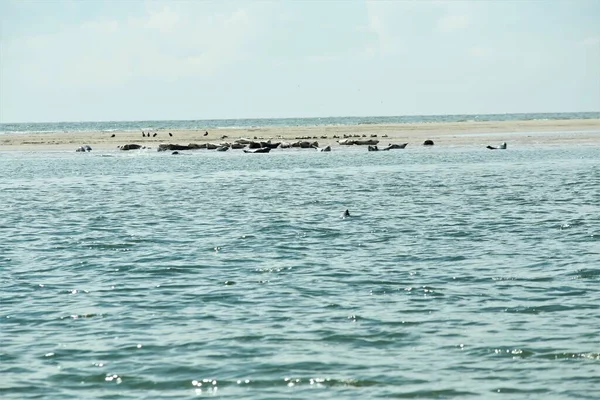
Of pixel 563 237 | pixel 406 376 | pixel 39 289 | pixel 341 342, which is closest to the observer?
pixel 406 376

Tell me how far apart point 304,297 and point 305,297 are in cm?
2

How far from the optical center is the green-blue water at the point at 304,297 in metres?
11.0

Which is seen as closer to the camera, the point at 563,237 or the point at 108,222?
the point at 563,237

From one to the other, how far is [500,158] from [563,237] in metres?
35.6

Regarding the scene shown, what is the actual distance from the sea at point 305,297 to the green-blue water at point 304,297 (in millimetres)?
40

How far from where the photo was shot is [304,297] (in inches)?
595

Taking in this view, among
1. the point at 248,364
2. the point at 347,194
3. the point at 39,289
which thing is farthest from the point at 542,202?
the point at 248,364

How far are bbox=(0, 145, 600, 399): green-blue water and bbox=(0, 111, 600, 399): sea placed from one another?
40 mm

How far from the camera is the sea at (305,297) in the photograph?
10945 millimetres

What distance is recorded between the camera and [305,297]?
49.5 ft

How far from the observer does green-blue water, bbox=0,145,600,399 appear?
10953 mm

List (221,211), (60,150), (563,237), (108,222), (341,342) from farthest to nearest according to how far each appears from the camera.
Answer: (60,150)
(221,211)
(108,222)
(563,237)
(341,342)

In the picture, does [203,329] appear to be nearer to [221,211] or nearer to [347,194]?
[221,211]

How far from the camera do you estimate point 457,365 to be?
1126cm
